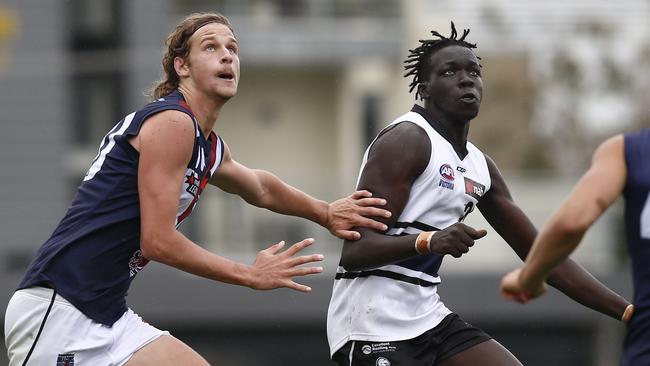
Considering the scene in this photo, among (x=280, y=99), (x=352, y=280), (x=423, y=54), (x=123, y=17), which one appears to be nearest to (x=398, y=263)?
(x=352, y=280)

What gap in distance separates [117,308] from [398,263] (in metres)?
1.32

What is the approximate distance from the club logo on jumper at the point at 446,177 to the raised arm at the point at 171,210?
0.86 meters

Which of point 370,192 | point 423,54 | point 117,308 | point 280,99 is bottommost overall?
point 280,99

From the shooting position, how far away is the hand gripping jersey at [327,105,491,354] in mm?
6500

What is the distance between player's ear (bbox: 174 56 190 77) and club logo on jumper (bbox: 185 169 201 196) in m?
0.50

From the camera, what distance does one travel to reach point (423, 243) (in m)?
6.13

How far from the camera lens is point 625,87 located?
77.6 ft

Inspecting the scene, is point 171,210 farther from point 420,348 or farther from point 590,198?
point 590,198

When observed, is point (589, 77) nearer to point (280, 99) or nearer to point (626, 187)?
point (280, 99)

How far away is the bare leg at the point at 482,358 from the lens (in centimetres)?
653

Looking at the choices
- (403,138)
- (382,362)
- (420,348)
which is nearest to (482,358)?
(420,348)

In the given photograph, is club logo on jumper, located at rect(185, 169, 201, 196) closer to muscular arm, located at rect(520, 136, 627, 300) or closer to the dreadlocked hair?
the dreadlocked hair

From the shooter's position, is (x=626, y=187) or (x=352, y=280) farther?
(x=352, y=280)

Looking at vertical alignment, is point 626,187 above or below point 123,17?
above
